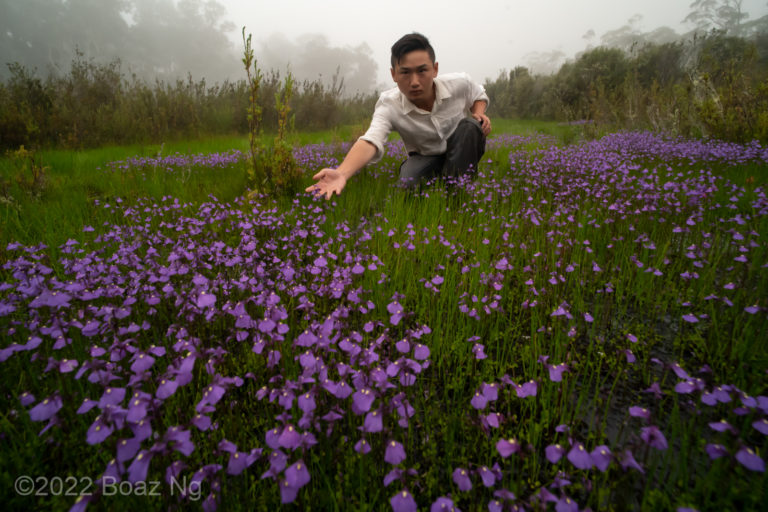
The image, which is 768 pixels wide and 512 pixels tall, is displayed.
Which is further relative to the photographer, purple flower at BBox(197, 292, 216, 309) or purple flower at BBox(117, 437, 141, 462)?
purple flower at BBox(197, 292, 216, 309)

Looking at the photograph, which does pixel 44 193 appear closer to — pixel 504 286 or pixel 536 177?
pixel 504 286

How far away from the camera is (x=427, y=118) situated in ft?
19.3

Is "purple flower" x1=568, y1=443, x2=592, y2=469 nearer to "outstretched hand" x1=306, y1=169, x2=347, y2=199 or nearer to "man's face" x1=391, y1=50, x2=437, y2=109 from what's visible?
"outstretched hand" x1=306, y1=169, x2=347, y2=199

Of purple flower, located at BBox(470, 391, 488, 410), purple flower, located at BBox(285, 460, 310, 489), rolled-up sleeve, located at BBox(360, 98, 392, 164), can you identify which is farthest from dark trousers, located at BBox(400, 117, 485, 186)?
purple flower, located at BBox(285, 460, 310, 489)

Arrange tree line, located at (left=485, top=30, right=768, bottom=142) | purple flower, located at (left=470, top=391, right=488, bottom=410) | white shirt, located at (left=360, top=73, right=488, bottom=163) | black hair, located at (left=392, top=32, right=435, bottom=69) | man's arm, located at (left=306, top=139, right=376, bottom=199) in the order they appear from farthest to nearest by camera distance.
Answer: tree line, located at (left=485, top=30, right=768, bottom=142) → white shirt, located at (left=360, top=73, right=488, bottom=163) → black hair, located at (left=392, top=32, right=435, bottom=69) → man's arm, located at (left=306, top=139, right=376, bottom=199) → purple flower, located at (left=470, top=391, right=488, bottom=410)

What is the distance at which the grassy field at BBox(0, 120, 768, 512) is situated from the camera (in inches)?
52.9

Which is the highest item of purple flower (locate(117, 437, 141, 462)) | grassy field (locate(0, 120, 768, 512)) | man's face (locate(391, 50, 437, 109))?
man's face (locate(391, 50, 437, 109))

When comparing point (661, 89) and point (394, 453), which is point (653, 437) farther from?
point (661, 89)

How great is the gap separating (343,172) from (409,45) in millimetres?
2267

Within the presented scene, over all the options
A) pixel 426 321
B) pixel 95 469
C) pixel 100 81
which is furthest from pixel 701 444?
pixel 100 81

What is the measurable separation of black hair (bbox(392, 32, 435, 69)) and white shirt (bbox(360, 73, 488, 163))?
0.76m

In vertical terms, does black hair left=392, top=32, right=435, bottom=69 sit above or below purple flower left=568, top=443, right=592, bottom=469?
above

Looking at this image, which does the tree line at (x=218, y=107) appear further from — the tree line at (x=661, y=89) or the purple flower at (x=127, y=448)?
the purple flower at (x=127, y=448)

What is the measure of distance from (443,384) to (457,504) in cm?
72
